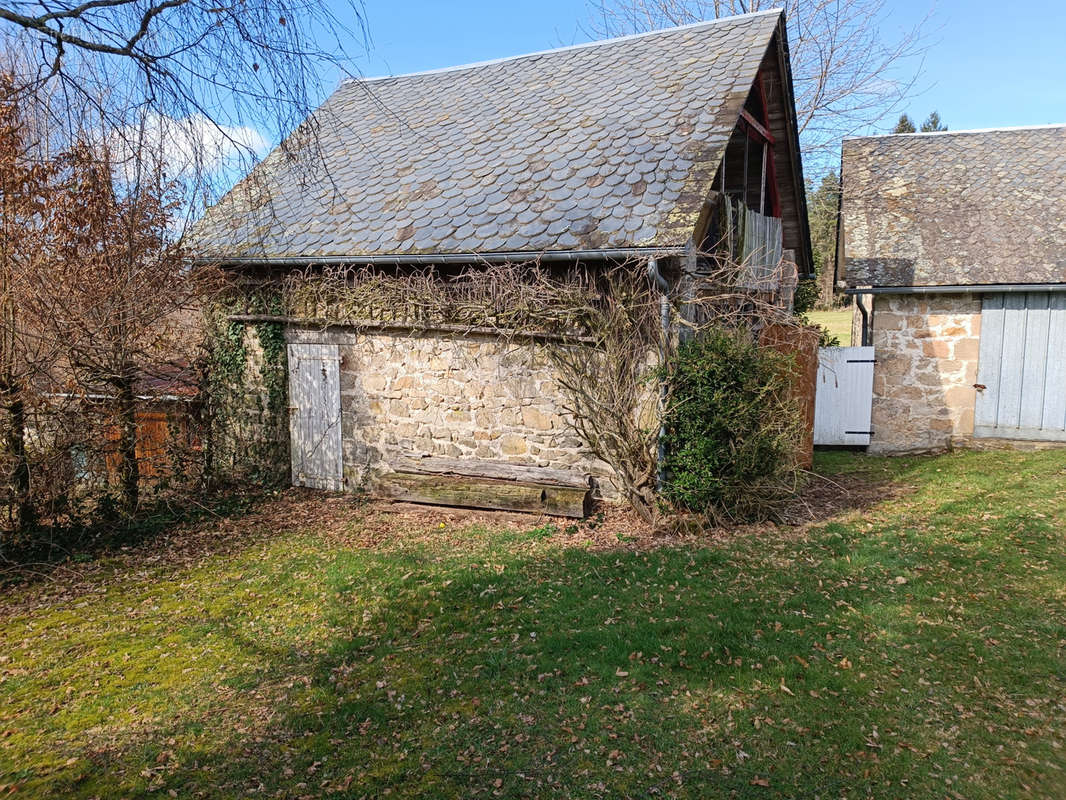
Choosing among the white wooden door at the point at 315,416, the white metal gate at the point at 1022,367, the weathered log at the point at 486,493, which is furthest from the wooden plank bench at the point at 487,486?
the white metal gate at the point at 1022,367

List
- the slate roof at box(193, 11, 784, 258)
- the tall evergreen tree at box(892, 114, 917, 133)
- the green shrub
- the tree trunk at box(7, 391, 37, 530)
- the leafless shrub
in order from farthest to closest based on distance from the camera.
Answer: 1. the tall evergreen tree at box(892, 114, 917, 133)
2. the slate roof at box(193, 11, 784, 258)
3. the leafless shrub
4. the green shrub
5. the tree trunk at box(7, 391, 37, 530)

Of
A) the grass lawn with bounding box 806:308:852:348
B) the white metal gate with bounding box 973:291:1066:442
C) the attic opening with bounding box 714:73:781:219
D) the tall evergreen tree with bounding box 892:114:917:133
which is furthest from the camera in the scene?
the tall evergreen tree with bounding box 892:114:917:133

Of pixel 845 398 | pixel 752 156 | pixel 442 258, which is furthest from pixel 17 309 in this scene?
pixel 845 398

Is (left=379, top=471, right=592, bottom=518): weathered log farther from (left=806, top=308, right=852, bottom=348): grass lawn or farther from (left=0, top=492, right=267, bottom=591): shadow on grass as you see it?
(left=806, top=308, right=852, bottom=348): grass lawn

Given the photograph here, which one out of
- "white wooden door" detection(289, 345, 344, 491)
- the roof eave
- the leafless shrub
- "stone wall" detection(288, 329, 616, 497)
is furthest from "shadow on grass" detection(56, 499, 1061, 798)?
"white wooden door" detection(289, 345, 344, 491)

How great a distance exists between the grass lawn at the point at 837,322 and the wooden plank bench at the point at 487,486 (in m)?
14.5

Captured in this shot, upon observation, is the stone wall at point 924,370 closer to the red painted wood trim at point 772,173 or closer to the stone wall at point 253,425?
the red painted wood trim at point 772,173

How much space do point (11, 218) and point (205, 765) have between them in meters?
5.46

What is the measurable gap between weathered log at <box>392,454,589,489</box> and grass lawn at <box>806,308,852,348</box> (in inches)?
568

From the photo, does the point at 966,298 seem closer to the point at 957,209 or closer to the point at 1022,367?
the point at 1022,367

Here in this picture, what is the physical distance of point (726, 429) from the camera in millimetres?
6637

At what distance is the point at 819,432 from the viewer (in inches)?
443

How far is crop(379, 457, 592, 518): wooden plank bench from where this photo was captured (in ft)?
24.4

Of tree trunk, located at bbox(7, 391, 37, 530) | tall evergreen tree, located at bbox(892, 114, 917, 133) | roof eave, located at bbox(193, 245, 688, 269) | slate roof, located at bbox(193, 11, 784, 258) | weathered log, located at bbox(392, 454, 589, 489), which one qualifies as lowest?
weathered log, located at bbox(392, 454, 589, 489)
